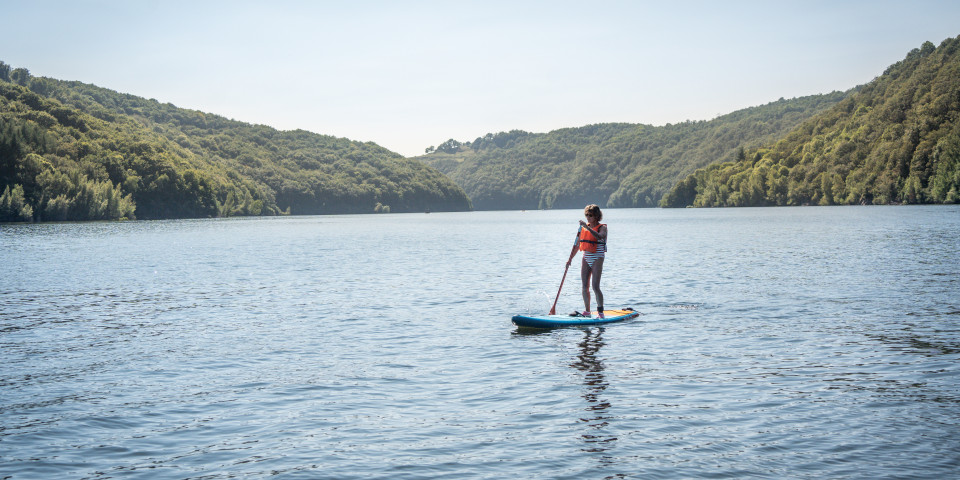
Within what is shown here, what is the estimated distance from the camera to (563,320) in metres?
22.9

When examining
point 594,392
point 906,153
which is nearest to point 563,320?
point 594,392

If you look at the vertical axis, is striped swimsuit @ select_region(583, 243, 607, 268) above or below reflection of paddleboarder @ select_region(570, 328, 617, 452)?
above

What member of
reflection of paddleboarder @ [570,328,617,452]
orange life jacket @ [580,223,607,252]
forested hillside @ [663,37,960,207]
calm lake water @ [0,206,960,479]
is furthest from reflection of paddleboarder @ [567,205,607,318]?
forested hillside @ [663,37,960,207]

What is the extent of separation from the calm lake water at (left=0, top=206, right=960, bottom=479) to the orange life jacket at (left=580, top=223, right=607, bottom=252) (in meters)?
2.42

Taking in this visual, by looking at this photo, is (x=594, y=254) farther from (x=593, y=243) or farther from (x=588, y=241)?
(x=588, y=241)

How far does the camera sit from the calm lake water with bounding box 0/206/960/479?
36.4 ft

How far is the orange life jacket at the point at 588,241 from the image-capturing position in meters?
22.7

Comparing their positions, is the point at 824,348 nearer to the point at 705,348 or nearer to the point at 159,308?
the point at 705,348

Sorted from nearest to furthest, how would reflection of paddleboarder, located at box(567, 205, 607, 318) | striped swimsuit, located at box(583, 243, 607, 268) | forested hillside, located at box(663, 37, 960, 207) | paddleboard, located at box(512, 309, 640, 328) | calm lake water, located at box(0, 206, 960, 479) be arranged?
1. calm lake water, located at box(0, 206, 960, 479)
2. paddleboard, located at box(512, 309, 640, 328)
3. reflection of paddleboarder, located at box(567, 205, 607, 318)
4. striped swimsuit, located at box(583, 243, 607, 268)
5. forested hillside, located at box(663, 37, 960, 207)

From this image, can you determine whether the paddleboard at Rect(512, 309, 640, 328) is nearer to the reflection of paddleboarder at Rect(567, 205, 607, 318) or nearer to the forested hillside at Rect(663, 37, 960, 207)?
the reflection of paddleboarder at Rect(567, 205, 607, 318)

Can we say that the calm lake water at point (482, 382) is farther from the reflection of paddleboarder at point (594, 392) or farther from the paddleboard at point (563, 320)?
the paddleboard at point (563, 320)

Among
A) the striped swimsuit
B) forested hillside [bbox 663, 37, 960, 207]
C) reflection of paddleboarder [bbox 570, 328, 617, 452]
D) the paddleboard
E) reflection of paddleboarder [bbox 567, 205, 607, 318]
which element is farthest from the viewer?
forested hillside [bbox 663, 37, 960, 207]

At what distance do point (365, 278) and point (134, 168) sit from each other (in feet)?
509

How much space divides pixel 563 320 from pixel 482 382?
24.5ft
